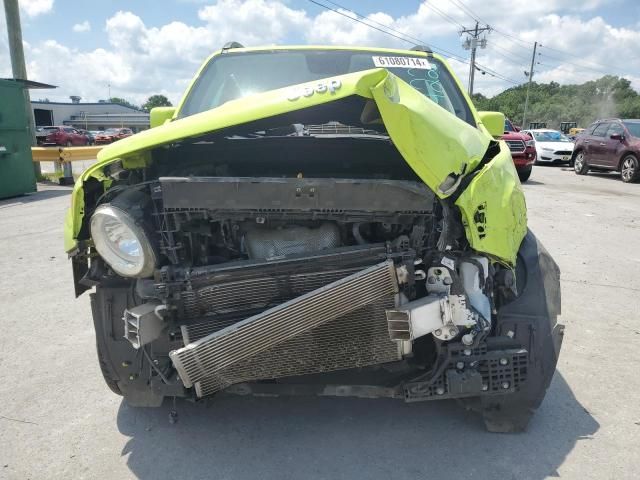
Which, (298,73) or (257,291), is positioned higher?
(298,73)

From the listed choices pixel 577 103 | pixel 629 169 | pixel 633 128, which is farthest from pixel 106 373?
pixel 577 103

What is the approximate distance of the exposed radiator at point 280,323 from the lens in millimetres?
2094

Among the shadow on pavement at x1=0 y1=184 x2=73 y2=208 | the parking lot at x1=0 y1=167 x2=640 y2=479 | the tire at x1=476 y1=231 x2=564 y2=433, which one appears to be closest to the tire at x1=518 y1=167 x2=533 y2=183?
the parking lot at x1=0 y1=167 x2=640 y2=479

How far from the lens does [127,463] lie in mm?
2445

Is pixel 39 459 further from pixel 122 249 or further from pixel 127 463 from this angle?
pixel 122 249

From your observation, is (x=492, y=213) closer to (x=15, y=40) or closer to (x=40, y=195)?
(x=40, y=195)

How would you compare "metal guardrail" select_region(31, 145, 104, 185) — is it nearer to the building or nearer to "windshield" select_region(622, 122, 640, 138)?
"windshield" select_region(622, 122, 640, 138)

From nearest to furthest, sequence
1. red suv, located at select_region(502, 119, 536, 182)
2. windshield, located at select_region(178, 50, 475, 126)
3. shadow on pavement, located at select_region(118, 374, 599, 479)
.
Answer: shadow on pavement, located at select_region(118, 374, 599, 479) → windshield, located at select_region(178, 50, 475, 126) → red suv, located at select_region(502, 119, 536, 182)

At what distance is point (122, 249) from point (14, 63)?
14.8 meters

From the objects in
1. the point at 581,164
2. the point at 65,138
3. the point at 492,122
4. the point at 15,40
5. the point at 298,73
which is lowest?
the point at 581,164

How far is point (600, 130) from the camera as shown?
52.5ft

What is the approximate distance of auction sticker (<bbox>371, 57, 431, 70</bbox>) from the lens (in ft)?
12.5

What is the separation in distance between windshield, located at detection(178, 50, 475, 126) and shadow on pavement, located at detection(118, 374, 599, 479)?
1.98 metres

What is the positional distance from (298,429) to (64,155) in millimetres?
12385
